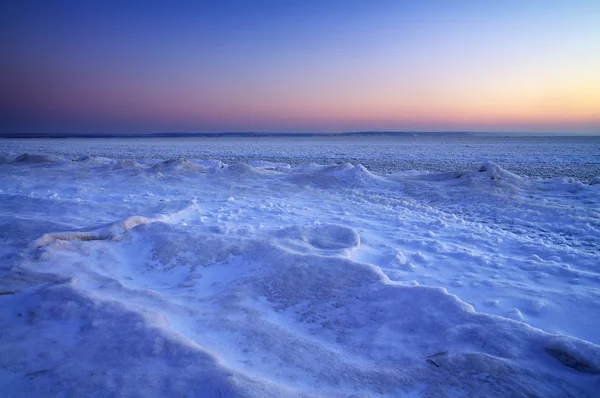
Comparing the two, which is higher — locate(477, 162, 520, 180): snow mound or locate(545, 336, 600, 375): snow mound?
locate(477, 162, 520, 180): snow mound

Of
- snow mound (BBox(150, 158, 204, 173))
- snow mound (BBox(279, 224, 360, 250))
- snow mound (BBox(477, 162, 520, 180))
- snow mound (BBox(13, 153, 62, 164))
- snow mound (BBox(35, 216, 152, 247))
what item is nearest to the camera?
snow mound (BBox(35, 216, 152, 247))

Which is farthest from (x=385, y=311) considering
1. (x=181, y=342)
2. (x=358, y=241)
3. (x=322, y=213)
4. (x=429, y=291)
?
(x=322, y=213)

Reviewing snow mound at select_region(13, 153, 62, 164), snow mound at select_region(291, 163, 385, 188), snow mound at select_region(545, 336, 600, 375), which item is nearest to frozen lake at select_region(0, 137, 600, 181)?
snow mound at select_region(291, 163, 385, 188)

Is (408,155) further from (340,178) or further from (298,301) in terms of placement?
(298,301)

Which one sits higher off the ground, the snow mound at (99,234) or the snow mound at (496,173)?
the snow mound at (496,173)

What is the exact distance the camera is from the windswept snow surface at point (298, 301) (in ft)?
7.86

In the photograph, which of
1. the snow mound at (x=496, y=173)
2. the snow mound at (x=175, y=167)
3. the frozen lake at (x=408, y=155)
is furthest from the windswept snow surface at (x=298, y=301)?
the frozen lake at (x=408, y=155)

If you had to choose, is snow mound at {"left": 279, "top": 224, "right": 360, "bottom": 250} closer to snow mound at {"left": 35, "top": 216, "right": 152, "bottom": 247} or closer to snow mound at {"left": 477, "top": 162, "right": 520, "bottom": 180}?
snow mound at {"left": 35, "top": 216, "right": 152, "bottom": 247}

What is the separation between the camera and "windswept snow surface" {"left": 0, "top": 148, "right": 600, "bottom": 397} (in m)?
2.39

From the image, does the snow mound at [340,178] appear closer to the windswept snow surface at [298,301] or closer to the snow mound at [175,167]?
the windswept snow surface at [298,301]

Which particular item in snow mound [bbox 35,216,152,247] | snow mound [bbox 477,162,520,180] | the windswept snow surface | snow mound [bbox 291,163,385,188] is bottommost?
the windswept snow surface

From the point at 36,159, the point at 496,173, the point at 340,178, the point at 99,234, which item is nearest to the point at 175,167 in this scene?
the point at 340,178

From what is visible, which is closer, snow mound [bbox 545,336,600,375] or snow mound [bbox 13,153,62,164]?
snow mound [bbox 545,336,600,375]

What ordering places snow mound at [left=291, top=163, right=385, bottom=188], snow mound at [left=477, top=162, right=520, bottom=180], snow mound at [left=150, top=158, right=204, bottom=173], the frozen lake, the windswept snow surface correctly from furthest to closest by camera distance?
the frozen lake, snow mound at [left=150, top=158, right=204, bottom=173], snow mound at [left=291, top=163, right=385, bottom=188], snow mound at [left=477, top=162, right=520, bottom=180], the windswept snow surface
